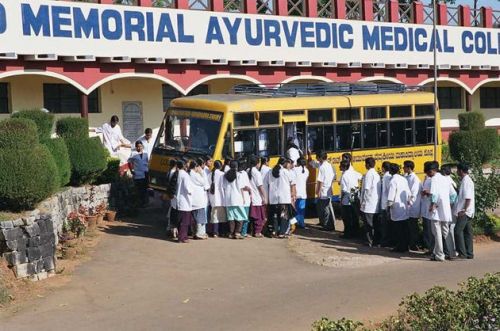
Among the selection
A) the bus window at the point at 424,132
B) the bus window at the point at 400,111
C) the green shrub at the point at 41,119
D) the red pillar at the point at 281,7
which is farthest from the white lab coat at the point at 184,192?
the red pillar at the point at 281,7

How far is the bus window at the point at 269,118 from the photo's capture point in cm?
1485

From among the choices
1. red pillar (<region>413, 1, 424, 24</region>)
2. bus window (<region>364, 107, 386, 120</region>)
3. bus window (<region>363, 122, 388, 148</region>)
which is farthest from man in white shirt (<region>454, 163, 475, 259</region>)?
red pillar (<region>413, 1, 424, 24</region>)

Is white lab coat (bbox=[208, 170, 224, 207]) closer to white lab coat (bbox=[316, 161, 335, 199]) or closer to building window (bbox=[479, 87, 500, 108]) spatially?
white lab coat (bbox=[316, 161, 335, 199])

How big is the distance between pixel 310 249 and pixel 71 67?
8661 millimetres

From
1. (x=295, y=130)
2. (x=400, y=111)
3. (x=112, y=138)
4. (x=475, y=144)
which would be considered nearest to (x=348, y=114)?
(x=295, y=130)

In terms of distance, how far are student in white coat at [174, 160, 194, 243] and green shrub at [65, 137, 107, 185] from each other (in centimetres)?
223

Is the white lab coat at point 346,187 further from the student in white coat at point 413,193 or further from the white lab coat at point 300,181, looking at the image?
the student in white coat at point 413,193

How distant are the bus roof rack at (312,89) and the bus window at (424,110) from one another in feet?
1.78

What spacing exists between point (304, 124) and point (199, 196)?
3443 mm

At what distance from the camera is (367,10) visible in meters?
24.2

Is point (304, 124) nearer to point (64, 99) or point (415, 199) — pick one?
point (415, 199)

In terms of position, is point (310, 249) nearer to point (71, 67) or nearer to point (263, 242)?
point (263, 242)

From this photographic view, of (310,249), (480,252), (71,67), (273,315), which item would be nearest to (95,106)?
(71,67)

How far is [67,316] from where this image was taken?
8867 millimetres
